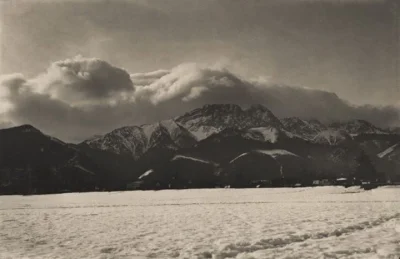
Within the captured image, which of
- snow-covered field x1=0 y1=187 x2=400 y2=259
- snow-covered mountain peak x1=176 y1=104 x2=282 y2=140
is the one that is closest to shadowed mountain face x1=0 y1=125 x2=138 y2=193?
snow-covered mountain peak x1=176 y1=104 x2=282 y2=140

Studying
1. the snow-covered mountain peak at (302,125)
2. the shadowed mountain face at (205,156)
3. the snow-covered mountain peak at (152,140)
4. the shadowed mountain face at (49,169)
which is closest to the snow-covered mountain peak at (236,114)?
the shadowed mountain face at (205,156)

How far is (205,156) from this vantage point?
5728 inches

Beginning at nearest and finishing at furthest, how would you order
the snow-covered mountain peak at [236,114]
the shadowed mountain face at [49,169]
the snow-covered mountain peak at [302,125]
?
the snow-covered mountain peak at [236,114] < the snow-covered mountain peak at [302,125] < the shadowed mountain face at [49,169]

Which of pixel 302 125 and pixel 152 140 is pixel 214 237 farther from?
pixel 152 140

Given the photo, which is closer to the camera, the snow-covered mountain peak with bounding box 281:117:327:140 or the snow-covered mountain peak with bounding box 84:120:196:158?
the snow-covered mountain peak with bounding box 281:117:327:140

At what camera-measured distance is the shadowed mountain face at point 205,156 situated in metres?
33.4

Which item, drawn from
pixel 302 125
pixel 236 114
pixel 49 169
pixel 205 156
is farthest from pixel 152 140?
pixel 302 125

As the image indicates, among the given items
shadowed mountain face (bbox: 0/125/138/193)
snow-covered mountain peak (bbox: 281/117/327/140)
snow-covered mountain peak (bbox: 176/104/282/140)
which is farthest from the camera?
shadowed mountain face (bbox: 0/125/138/193)

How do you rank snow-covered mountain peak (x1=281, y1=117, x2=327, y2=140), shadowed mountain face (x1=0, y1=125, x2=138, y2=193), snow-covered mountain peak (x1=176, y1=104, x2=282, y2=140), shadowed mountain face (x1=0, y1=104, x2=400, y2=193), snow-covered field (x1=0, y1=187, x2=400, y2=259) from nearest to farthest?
snow-covered field (x1=0, y1=187, x2=400, y2=259) < snow-covered mountain peak (x1=176, y1=104, x2=282, y2=140) < snow-covered mountain peak (x1=281, y1=117, x2=327, y2=140) < shadowed mountain face (x1=0, y1=104, x2=400, y2=193) < shadowed mountain face (x1=0, y1=125, x2=138, y2=193)

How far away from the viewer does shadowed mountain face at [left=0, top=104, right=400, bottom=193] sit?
33.4m

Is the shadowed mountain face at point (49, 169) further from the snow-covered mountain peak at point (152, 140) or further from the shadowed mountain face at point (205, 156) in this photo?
the snow-covered mountain peak at point (152, 140)

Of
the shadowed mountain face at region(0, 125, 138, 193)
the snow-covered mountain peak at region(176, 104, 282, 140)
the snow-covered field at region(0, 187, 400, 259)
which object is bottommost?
the snow-covered field at region(0, 187, 400, 259)

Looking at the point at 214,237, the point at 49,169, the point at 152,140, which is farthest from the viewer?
the point at 152,140

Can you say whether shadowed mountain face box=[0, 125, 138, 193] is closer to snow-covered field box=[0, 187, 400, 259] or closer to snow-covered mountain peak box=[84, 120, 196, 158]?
snow-covered mountain peak box=[84, 120, 196, 158]
